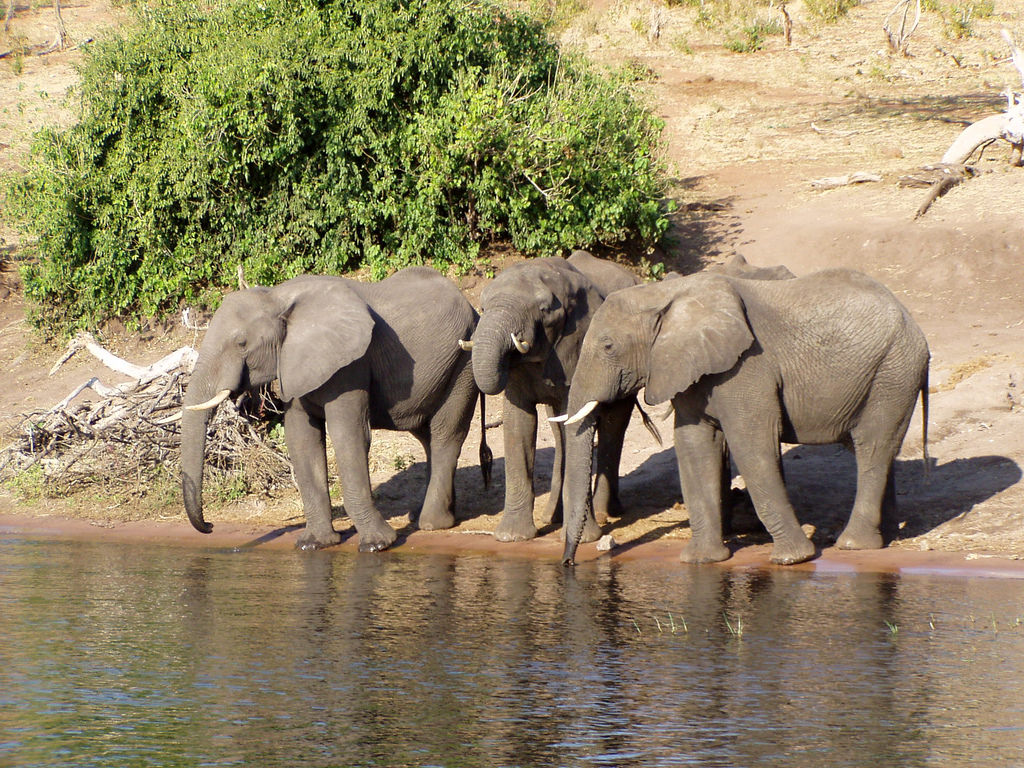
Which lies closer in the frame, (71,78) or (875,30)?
(71,78)

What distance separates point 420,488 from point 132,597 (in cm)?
403

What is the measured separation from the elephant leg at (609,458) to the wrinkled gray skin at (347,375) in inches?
46.5

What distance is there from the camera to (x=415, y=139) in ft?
55.9

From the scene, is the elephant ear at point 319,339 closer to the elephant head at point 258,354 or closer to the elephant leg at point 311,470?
the elephant head at point 258,354

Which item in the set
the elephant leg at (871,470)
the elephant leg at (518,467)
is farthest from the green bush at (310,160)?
the elephant leg at (871,470)

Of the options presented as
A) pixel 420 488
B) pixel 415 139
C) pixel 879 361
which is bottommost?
pixel 420 488

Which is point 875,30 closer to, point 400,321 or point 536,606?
point 400,321

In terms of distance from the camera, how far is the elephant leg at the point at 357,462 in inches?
410

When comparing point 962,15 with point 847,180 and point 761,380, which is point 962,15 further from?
point 761,380

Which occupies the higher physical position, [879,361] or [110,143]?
[110,143]

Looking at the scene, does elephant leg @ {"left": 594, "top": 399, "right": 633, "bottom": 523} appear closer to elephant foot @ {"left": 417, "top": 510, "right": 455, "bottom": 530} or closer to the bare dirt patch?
the bare dirt patch

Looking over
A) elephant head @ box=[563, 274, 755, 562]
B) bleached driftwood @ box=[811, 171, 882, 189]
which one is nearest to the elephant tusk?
elephant head @ box=[563, 274, 755, 562]

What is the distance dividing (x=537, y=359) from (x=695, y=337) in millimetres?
1339

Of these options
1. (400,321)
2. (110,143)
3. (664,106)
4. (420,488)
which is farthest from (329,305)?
(664,106)
